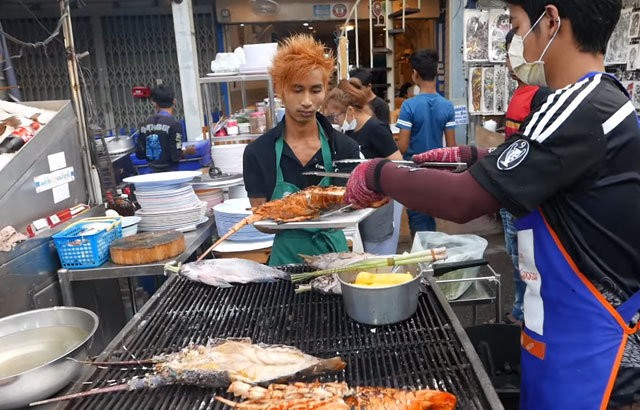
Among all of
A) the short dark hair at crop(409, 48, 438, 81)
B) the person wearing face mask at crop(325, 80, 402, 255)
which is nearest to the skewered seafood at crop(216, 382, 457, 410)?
the person wearing face mask at crop(325, 80, 402, 255)

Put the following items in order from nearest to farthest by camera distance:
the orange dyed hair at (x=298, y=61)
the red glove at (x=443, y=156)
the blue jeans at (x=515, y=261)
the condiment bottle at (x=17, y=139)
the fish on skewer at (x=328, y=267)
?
the red glove at (x=443, y=156) < the fish on skewer at (x=328, y=267) < the orange dyed hair at (x=298, y=61) < the condiment bottle at (x=17, y=139) < the blue jeans at (x=515, y=261)

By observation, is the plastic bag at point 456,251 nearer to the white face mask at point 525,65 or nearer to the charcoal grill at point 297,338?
the charcoal grill at point 297,338

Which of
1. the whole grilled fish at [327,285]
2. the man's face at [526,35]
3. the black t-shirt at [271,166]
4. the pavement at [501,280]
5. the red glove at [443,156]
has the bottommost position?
the pavement at [501,280]

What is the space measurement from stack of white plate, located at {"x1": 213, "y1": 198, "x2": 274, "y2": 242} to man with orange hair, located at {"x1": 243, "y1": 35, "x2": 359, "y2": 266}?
573mm

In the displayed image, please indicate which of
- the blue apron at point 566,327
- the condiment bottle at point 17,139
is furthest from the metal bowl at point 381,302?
the condiment bottle at point 17,139

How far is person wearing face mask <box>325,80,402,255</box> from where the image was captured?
4.71 m

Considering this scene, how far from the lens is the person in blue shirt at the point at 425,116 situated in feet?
18.9

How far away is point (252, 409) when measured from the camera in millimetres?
1477

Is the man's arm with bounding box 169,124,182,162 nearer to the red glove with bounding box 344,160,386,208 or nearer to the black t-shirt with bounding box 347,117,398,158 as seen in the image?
the black t-shirt with bounding box 347,117,398,158

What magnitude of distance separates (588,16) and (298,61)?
65.0 inches

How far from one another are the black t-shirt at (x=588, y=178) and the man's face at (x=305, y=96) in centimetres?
154

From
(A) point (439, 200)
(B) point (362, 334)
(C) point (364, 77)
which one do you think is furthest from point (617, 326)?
(C) point (364, 77)

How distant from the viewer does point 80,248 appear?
3.14 m

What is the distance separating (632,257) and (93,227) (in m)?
3.23
